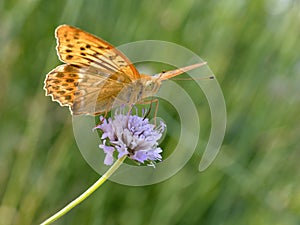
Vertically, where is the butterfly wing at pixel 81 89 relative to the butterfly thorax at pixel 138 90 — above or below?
below

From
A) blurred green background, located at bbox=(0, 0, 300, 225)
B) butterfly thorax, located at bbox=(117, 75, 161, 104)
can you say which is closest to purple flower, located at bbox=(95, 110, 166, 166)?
butterfly thorax, located at bbox=(117, 75, 161, 104)

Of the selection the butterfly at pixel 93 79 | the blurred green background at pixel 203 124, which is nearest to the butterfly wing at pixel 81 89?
the butterfly at pixel 93 79

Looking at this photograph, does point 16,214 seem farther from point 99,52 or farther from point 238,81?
point 238,81

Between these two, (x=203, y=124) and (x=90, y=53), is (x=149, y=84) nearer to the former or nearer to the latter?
(x=90, y=53)

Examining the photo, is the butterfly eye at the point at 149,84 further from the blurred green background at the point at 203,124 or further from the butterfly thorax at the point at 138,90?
the blurred green background at the point at 203,124

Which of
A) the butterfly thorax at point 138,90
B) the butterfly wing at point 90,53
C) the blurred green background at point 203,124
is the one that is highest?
the butterfly wing at point 90,53

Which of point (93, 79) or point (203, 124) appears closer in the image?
point (93, 79)

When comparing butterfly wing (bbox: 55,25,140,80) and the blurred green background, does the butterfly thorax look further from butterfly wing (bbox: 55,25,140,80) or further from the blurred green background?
the blurred green background

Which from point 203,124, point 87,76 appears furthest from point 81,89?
point 203,124
